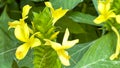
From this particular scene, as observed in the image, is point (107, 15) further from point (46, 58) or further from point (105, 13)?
point (46, 58)

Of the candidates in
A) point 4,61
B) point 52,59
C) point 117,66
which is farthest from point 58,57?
point 4,61

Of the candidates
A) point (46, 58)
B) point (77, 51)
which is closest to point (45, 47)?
point (46, 58)

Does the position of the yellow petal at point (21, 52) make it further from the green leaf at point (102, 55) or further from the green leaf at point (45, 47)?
the green leaf at point (102, 55)

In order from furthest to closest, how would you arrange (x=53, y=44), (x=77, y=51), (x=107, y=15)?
(x=77, y=51) < (x=107, y=15) < (x=53, y=44)

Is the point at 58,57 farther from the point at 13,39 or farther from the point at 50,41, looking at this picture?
the point at 13,39

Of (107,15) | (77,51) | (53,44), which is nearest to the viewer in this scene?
(53,44)

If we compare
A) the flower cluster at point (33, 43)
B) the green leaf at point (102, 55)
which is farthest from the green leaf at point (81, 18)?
the flower cluster at point (33, 43)
